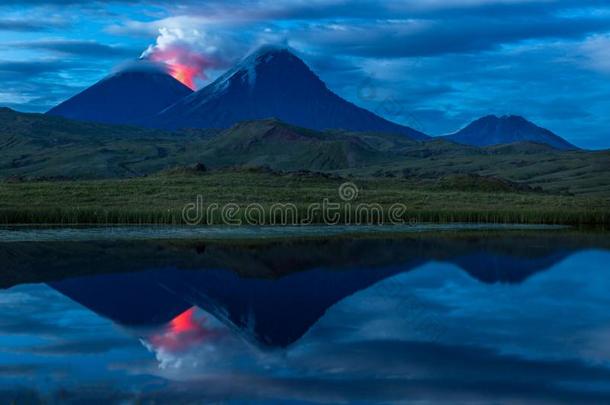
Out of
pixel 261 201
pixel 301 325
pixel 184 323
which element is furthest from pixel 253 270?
pixel 261 201

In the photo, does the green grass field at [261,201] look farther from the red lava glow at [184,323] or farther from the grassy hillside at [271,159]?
the grassy hillside at [271,159]

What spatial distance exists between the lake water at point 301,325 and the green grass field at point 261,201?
14.0 meters

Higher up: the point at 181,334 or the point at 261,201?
the point at 261,201

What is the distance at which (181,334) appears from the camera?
16.9 m

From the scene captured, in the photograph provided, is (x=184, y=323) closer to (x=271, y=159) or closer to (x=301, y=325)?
(x=301, y=325)

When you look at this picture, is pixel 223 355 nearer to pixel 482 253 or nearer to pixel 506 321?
pixel 506 321

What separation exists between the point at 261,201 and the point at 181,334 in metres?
45.3

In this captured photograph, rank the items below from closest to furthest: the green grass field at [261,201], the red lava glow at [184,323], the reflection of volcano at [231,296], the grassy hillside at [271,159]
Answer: the red lava glow at [184,323]
the reflection of volcano at [231,296]
the green grass field at [261,201]
the grassy hillside at [271,159]

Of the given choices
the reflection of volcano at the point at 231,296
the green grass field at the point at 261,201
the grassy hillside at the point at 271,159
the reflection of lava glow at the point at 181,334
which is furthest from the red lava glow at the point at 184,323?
the grassy hillside at the point at 271,159

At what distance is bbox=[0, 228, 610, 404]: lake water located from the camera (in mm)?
12977

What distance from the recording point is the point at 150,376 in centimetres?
1355

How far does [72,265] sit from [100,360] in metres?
14.9

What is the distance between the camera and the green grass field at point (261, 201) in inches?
1896

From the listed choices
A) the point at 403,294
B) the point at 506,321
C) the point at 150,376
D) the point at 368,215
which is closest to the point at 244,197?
the point at 368,215
